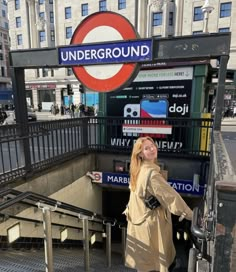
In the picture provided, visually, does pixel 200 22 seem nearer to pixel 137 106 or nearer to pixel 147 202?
pixel 137 106

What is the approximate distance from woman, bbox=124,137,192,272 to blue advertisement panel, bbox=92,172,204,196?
9.04ft

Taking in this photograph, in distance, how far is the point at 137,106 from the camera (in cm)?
597

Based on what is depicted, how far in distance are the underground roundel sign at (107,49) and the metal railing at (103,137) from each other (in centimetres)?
184

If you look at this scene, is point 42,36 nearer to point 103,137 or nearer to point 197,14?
point 197,14

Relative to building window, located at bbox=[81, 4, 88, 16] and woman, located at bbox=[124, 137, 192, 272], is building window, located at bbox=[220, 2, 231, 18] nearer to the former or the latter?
building window, located at bbox=[81, 4, 88, 16]

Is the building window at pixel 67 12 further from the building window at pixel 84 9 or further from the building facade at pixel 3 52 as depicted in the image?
the building facade at pixel 3 52

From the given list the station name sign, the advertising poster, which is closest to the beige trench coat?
the station name sign

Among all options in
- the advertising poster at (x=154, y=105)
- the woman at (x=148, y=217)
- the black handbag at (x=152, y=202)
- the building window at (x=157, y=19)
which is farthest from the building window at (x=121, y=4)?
the black handbag at (x=152, y=202)

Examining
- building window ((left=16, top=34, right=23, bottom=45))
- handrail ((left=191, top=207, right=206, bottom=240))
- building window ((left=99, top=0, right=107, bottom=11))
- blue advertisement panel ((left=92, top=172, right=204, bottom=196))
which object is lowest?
blue advertisement panel ((left=92, top=172, right=204, bottom=196))

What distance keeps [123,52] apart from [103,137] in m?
3.53

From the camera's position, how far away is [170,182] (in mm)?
5270

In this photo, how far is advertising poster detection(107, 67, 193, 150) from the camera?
5410 millimetres

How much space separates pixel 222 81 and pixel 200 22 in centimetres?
2695

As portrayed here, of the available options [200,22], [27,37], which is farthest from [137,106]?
[27,37]
